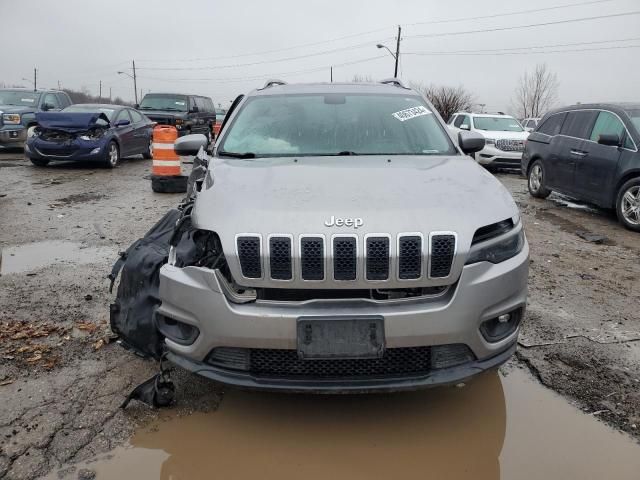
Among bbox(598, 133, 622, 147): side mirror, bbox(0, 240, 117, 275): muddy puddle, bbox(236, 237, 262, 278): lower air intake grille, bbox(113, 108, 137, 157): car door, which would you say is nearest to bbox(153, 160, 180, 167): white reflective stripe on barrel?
bbox(113, 108, 137, 157): car door

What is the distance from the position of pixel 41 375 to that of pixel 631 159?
7618 mm

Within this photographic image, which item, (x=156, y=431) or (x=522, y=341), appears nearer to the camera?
(x=156, y=431)

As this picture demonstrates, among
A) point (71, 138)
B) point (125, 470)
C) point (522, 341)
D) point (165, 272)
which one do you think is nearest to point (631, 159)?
point (522, 341)

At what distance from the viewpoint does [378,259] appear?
2443mm

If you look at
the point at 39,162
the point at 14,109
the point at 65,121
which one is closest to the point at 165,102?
the point at 14,109

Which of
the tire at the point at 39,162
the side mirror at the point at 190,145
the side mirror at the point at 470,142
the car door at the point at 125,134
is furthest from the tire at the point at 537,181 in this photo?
the tire at the point at 39,162

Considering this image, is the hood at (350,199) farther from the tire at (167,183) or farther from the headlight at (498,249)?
the tire at (167,183)

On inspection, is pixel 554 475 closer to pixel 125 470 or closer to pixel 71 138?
pixel 125 470

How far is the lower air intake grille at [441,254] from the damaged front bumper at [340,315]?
96mm

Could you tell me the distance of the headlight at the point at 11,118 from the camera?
1400cm

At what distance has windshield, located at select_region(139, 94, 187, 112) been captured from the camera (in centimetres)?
1930

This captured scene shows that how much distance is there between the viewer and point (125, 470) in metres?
2.45

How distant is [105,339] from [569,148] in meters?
7.92

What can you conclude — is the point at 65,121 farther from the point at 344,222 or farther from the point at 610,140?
the point at 344,222
